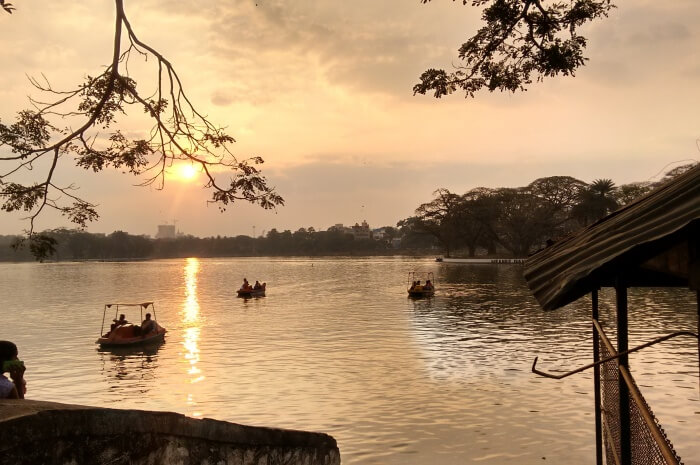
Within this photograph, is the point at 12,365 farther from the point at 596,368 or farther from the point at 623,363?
the point at 596,368

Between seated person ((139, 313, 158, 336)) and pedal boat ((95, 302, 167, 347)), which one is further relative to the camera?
seated person ((139, 313, 158, 336))

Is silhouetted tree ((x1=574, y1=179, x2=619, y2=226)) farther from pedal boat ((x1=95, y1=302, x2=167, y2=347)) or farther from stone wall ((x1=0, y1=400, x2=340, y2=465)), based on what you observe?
stone wall ((x1=0, y1=400, x2=340, y2=465))

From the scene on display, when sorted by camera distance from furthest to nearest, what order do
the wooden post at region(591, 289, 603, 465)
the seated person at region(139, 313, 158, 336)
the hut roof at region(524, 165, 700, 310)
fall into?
the seated person at region(139, 313, 158, 336), the wooden post at region(591, 289, 603, 465), the hut roof at region(524, 165, 700, 310)

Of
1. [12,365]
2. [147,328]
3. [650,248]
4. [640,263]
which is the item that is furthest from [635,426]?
[147,328]

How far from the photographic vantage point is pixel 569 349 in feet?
79.5

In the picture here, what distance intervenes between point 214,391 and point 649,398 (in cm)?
1343

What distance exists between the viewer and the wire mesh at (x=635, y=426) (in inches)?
143

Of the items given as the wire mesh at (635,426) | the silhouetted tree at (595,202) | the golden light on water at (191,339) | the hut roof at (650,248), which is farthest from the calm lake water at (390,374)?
the silhouetted tree at (595,202)

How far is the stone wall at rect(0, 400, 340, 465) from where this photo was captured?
4023 millimetres

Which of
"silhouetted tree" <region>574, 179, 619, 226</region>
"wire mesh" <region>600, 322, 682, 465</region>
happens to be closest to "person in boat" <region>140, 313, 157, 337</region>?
"wire mesh" <region>600, 322, 682, 465</region>

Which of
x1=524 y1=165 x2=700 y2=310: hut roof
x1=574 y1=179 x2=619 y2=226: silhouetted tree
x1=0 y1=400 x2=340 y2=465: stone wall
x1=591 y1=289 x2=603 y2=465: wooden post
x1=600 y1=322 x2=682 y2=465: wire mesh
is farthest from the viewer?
x1=574 y1=179 x2=619 y2=226: silhouetted tree

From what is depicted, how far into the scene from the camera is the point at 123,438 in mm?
4707

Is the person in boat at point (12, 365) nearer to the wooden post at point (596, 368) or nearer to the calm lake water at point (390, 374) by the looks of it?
the wooden post at point (596, 368)

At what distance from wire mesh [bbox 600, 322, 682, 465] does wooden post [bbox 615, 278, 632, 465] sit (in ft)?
0.29
